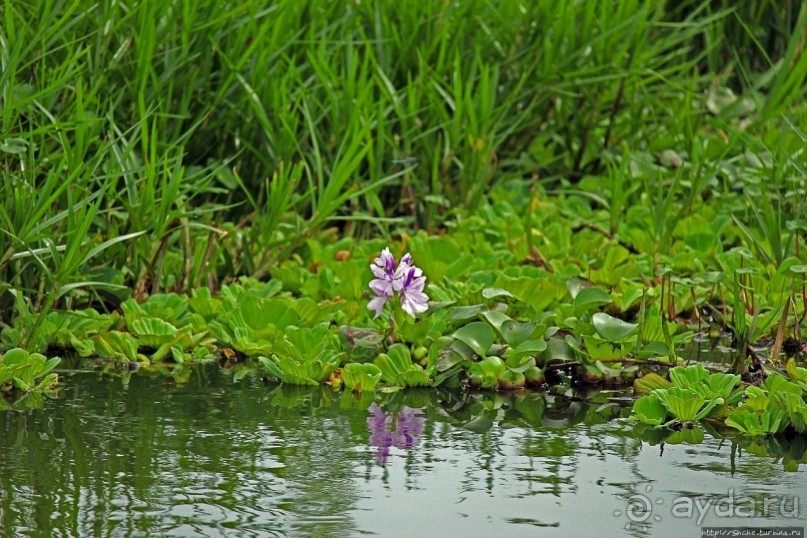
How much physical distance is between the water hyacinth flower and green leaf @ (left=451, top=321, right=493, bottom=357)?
0.43 feet

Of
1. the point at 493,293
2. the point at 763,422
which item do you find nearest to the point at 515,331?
the point at 493,293

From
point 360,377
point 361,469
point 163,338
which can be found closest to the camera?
point 361,469

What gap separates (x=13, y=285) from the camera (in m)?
3.51

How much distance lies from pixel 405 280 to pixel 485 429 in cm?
58

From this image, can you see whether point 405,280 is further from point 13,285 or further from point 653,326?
point 13,285

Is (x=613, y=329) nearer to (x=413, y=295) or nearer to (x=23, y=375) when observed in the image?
(x=413, y=295)

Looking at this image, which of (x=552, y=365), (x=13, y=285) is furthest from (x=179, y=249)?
(x=552, y=365)

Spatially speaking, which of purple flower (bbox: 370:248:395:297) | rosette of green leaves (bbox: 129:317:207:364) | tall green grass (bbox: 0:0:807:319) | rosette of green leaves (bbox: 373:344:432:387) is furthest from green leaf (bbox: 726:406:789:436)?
rosette of green leaves (bbox: 129:317:207:364)

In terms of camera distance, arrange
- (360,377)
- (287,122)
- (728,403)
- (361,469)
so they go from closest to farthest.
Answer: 1. (361,469)
2. (728,403)
3. (360,377)
4. (287,122)

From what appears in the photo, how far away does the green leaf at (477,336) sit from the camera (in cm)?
328

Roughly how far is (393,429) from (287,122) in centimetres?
185

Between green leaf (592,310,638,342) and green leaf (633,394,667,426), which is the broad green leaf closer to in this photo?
green leaf (592,310,638,342)

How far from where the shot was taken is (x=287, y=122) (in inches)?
178

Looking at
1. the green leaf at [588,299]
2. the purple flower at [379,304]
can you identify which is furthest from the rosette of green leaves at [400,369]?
the green leaf at [588,299]
